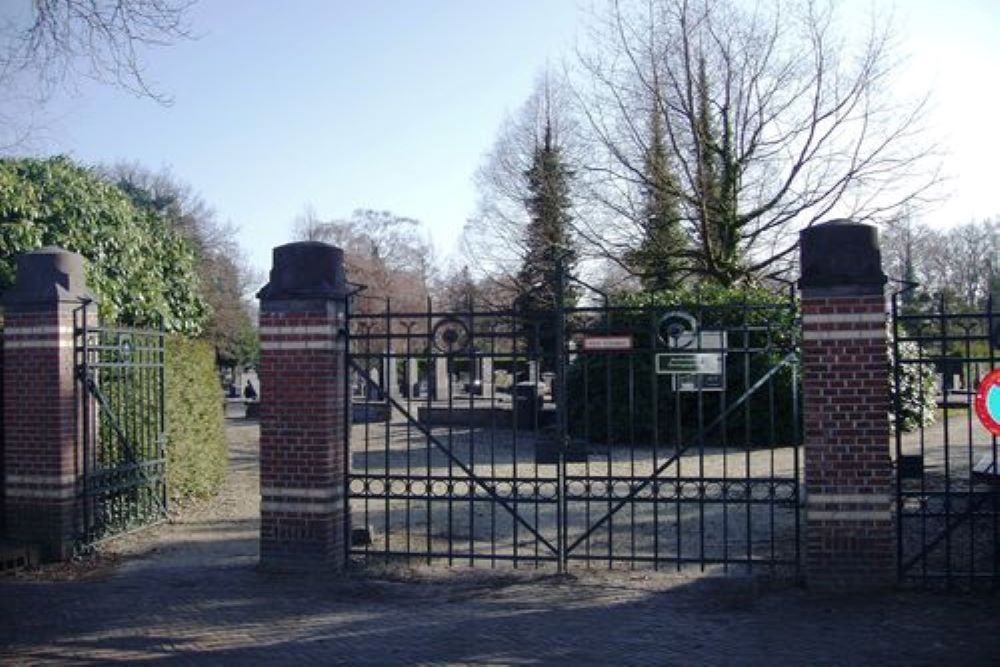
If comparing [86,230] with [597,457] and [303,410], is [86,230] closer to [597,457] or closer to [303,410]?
[303,410]

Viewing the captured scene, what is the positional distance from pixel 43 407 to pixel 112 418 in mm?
802

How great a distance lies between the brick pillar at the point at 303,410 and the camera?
8.39 meters

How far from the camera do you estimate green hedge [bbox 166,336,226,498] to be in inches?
465

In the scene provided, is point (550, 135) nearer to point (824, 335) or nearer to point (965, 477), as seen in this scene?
point (965, 477)

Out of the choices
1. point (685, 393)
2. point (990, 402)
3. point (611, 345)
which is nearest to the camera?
point (990, 402)

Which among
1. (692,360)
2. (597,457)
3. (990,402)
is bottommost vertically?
(597,457)

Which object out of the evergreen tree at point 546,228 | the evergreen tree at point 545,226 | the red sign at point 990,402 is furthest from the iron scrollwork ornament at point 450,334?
the evergreen tree at point 545,226

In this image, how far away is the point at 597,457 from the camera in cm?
1714

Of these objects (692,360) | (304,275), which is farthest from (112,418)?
(692,360)

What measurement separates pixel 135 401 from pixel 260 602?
4.17 meters

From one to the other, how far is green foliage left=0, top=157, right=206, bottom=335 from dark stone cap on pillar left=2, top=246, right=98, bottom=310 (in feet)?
9.83

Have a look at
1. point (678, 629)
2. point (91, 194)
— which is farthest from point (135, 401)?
point (678, 629)

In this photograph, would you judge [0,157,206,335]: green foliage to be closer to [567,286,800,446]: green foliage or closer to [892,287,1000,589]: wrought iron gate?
[567,286,800,446]: green foliage

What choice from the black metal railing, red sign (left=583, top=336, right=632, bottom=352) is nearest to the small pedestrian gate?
red sign (left=583, top=336, right=632, bottom=352)
